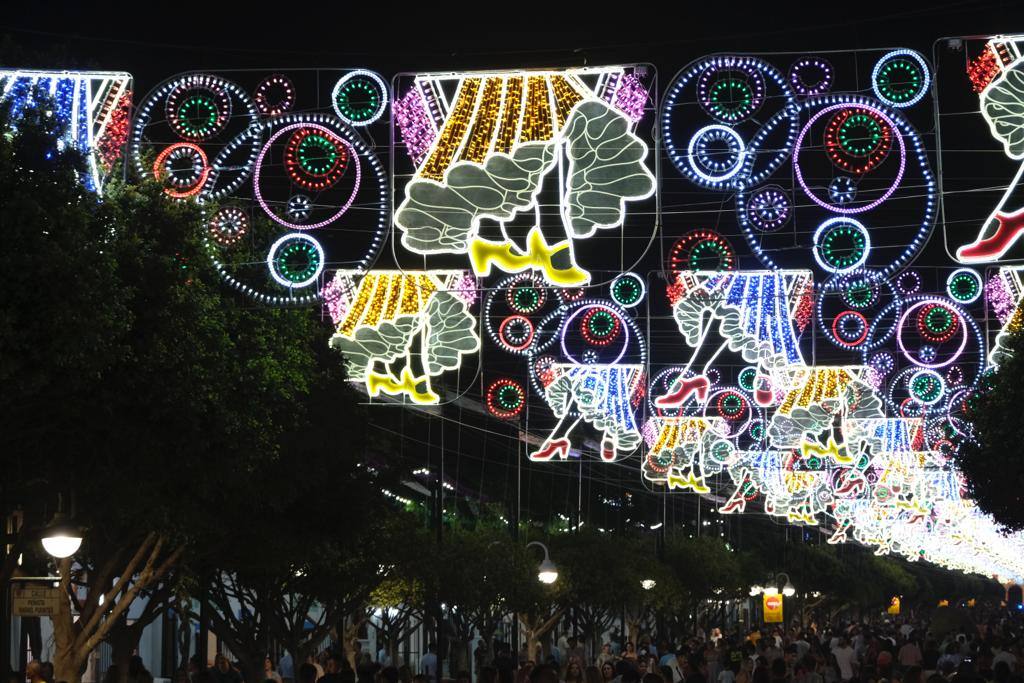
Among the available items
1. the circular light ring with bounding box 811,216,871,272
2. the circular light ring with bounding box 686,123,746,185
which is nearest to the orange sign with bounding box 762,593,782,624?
the circular light ring with bounding box 811,216,871,272

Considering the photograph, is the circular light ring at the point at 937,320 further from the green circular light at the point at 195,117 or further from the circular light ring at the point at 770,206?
the green circular light at the point at 195,117

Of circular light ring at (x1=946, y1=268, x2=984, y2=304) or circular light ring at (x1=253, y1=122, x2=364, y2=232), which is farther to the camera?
circular light ring at (x1=946, y1=268, x2=984, y2=304)

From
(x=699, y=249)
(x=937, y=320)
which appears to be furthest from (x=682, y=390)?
(x=699, y=249)

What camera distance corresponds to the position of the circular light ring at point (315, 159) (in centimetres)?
1445

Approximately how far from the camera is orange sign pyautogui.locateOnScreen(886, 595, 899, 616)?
427ft

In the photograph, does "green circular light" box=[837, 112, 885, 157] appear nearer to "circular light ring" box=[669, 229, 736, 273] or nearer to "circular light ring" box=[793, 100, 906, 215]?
"circular light ring" box=[793, 100, 906, 215]

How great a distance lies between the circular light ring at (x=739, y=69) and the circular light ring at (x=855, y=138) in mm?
464

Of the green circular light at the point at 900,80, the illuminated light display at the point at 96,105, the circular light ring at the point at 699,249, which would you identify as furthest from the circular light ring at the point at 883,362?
the illuminated light display at the point at 96,105

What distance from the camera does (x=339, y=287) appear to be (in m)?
18.8

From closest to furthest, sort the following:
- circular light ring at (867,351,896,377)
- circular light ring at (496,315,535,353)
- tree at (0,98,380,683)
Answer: tree at (0,98,380,683) → circular light ring at (496,315,535,353) → circular light ring at (867,351,896,377)

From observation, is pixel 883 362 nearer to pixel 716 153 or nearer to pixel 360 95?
pixel 716 153

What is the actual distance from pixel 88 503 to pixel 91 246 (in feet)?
23.1

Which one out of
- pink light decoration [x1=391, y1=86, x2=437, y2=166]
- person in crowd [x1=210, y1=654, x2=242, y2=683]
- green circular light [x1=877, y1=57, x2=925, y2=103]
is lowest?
person in crowd [x1=210, y1=654, x2=242, y2=683]

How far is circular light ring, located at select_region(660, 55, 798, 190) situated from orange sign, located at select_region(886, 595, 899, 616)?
119 metres
